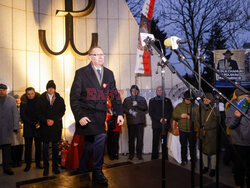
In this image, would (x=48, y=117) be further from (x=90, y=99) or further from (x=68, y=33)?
(x=68, y=33)

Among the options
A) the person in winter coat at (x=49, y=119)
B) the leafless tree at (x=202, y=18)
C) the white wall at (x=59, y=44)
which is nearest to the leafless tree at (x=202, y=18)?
the leafless tree at (x=202, y=18)

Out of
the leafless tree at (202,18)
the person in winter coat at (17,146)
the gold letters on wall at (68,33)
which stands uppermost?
the leafless tree at (202,18)

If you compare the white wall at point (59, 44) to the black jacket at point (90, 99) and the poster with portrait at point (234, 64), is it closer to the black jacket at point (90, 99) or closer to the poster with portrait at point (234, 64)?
the poster with portrait at point (234, 64)

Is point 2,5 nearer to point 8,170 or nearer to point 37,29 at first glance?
point 37,29

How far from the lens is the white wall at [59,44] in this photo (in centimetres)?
481

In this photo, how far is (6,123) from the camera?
13.5 ft

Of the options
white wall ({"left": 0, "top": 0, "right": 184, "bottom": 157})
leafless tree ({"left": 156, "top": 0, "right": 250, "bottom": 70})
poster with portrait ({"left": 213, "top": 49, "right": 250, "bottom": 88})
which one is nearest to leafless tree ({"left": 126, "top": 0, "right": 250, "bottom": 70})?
leafless tree ({"left": 156, "top": 0, "right": 250, "bottom": 70})

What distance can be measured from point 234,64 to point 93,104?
5.18 meters

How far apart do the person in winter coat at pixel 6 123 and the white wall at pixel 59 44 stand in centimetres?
71

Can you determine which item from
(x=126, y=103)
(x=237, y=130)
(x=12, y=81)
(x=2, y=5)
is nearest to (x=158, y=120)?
(x=126, y=103)

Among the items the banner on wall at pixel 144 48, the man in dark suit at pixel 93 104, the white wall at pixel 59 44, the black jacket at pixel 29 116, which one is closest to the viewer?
the man in dark suit at pixel 93 104

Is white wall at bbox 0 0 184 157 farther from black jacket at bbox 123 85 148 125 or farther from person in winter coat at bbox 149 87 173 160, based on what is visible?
person in winter coat at bbox 149 87 173 160

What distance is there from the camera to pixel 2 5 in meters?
4.66

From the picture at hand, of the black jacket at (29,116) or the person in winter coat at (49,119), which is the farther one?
the black jacket at (29,116)
